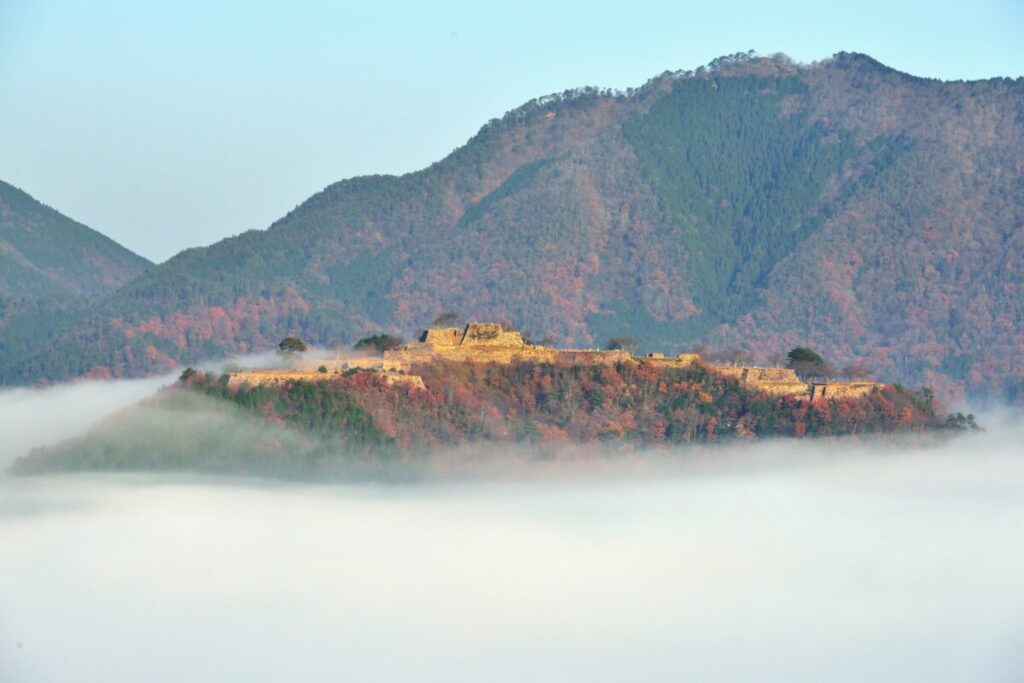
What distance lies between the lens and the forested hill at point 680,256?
170 m

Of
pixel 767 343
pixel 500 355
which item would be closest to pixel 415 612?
pixel 500 355

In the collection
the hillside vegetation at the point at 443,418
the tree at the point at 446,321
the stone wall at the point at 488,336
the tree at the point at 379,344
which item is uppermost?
the stone wall at the point at 488,336

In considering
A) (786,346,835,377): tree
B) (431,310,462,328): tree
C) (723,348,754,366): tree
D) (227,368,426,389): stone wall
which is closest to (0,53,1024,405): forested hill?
(431,310,462,328): tree

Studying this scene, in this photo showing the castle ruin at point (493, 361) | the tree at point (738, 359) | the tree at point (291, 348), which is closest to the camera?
the castle ruin at point (493, 361)

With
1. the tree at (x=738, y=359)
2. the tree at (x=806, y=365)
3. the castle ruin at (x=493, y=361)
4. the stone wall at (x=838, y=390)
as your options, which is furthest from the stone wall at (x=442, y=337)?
the tree at (x=806, y=365)

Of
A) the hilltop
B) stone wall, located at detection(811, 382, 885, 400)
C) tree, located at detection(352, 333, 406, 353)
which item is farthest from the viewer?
tree, located at detection(352, 333, 406, 353)

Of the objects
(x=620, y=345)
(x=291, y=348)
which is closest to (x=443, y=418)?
(x=291, y=348)

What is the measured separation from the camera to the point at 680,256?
186500 millimetres

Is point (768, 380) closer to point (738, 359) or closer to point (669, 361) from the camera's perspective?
point (669, 361)

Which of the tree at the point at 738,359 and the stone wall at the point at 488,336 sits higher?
the stone wall at the point at 488,336

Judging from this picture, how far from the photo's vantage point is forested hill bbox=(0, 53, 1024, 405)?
170000mm

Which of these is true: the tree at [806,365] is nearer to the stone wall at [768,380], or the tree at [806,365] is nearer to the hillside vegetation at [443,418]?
the hillside vegetation at [443,418]

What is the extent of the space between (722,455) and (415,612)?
48.1 feet

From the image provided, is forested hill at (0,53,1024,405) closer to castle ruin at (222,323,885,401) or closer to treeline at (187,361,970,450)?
castle ruin at (222,323,885,401)
